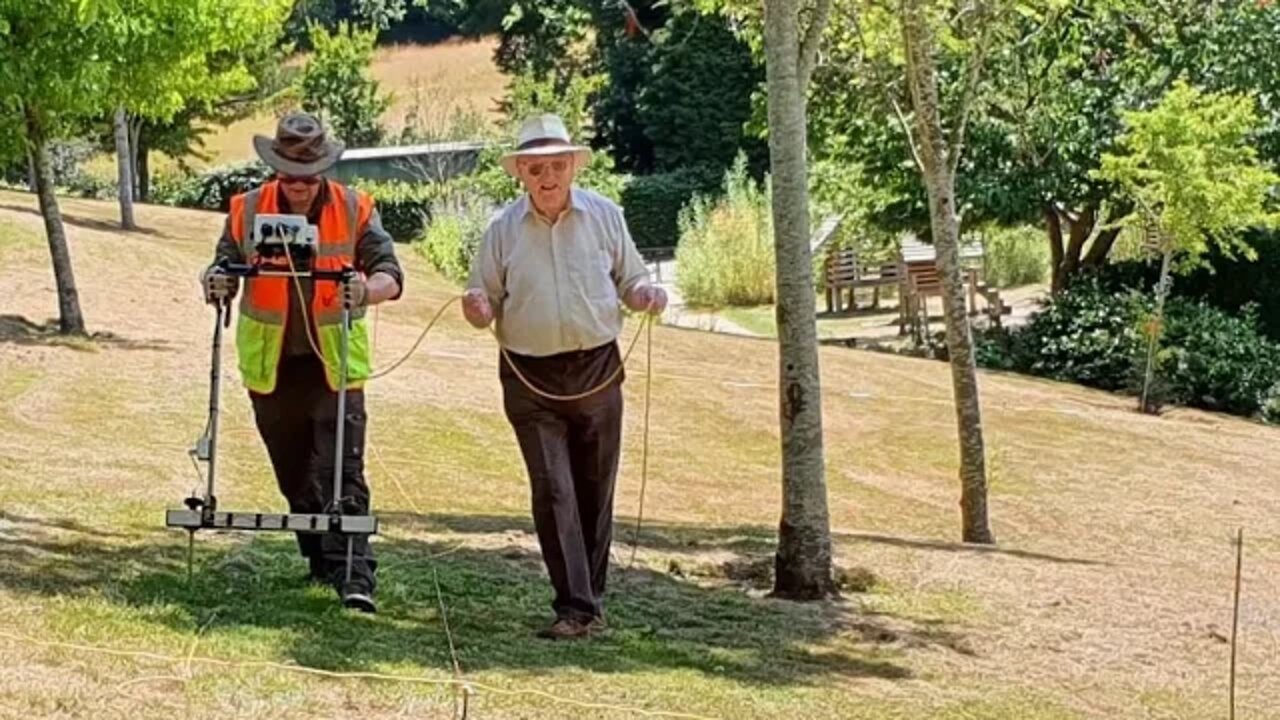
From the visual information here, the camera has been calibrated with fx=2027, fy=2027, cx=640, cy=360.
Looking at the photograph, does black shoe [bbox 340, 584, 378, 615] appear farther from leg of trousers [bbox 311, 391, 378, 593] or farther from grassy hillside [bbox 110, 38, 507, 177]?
grassy hillside [bbox 110, 38, 507, 177]

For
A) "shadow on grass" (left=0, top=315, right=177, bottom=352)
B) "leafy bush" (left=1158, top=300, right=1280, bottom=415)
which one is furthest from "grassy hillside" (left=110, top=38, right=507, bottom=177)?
"shadow on grass" (left=0, top=315, right=177, bottom=352)

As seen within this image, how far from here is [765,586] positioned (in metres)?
9.42

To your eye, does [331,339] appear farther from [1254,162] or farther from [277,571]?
[1254,162]

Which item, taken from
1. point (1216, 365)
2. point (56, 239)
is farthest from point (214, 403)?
point (1216, 365)

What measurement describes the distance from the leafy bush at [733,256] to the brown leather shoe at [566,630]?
29466 mm

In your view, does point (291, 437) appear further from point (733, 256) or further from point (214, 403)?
point (733, 256)

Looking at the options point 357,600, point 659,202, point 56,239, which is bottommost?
point 357,600

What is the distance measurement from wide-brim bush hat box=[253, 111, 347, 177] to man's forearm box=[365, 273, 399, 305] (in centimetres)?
44

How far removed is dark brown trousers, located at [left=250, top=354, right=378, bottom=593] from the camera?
23.7 feet

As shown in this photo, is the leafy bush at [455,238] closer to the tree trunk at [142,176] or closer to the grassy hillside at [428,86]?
the tree trunk at [142,176]

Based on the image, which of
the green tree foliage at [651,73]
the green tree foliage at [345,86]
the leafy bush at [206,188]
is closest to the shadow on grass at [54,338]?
the green tree foliage at [651,73]

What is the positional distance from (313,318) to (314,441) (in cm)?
48

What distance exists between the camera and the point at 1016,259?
1625 inches

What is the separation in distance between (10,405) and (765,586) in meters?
7.53
